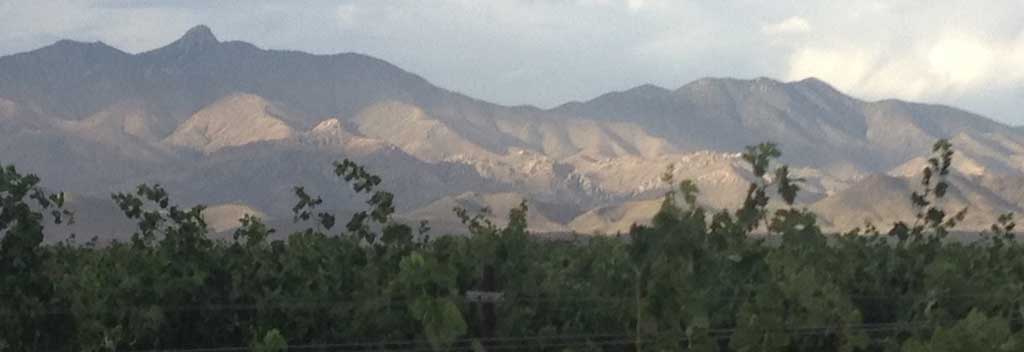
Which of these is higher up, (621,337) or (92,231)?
(92,231)

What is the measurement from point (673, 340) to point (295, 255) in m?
7.26

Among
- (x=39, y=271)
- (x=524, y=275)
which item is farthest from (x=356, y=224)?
(x=39, y=271)

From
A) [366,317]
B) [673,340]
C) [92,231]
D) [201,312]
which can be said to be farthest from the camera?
[92,231]

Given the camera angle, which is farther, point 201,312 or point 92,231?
point 92,231

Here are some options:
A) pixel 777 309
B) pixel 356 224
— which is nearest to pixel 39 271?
pixel 777 309

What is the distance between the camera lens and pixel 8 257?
11125 mm

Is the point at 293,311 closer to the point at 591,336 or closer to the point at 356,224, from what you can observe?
the point at 591,336

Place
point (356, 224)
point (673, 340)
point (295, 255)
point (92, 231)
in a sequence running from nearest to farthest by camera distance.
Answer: point (673, 340) < point (295, 255) < point (356, 224) < point (92, 231)

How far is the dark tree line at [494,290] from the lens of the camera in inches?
386

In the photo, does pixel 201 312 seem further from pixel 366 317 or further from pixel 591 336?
pixel 591 336

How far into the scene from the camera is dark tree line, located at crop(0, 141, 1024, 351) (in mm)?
9812

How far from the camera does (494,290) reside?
11.3m

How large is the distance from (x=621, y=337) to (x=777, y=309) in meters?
3.08

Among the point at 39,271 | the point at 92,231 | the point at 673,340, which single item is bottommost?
the point at 673,340
